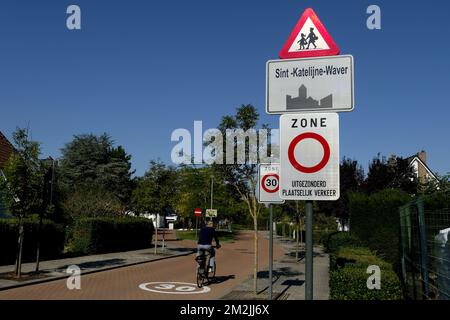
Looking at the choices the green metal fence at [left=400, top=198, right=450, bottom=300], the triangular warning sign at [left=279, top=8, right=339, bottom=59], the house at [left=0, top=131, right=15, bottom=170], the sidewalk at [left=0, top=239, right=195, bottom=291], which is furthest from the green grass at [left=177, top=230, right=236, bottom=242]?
the triangular warning sign at [left=279, top=8, right=339, bottom=59]

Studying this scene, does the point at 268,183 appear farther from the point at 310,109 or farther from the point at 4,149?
the point at 4,149

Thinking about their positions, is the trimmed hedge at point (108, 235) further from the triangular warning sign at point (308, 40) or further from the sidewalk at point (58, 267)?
the triangular warning sign at point (308, 40)

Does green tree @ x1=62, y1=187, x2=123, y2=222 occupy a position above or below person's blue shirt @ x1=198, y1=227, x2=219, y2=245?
above

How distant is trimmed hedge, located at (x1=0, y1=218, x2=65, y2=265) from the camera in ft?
54.0

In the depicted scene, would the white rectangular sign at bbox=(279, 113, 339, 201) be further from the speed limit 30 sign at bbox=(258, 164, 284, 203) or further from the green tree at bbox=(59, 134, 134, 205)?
the green tree at bbox=(59, 134, 134, 205)

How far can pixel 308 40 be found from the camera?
11.7ft

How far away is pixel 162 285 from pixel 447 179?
60.9ft

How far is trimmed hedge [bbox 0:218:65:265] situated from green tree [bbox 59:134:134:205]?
3043 centimetres

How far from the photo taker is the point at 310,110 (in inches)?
131

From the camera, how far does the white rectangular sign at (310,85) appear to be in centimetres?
330

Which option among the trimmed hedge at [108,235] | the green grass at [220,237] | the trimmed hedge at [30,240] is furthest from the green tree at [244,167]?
the green grass at [220,237]

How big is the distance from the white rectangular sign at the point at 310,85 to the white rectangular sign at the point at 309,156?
3.9 inches
